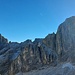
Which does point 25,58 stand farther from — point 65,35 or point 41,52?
point 65,35

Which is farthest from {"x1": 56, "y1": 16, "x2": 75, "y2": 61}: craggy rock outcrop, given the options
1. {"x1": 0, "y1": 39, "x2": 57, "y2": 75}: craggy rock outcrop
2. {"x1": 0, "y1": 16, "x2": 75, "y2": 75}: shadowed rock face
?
{"x1": 0, "y1": 39, "x2": 57, "y2": 75}: craggy rock outcrop

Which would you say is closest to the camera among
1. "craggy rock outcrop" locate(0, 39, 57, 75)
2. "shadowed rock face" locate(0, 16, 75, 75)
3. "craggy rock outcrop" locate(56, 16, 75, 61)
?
"craggy rock outcrop" locate(0, 39, 57, 75)

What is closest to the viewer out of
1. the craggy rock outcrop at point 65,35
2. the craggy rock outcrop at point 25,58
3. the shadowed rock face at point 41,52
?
the craggy rock outcrop at point 25,58

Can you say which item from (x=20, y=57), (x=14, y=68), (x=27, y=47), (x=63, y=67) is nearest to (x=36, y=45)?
(x=27, y=47)

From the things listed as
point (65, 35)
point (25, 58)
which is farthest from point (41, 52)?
point (65, 35)

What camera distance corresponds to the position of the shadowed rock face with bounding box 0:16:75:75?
115688 mm

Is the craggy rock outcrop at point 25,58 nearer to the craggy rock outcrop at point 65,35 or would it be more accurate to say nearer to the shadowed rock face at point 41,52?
the shadowed rock face at point 41,52

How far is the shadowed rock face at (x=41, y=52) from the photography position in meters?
116

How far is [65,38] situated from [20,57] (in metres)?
42.3

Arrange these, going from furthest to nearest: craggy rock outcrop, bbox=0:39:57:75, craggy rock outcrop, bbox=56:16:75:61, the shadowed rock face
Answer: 1. craggy rock outcrop, bbox=56:16:75:61
2. the shadowed rock face
3. craggy rock outcrop, bbox=0:39:57:75

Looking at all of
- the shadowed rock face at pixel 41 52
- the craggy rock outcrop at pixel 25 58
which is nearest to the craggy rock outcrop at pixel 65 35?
the shadowed rock face at pixel 41 52

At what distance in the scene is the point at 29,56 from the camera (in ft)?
419

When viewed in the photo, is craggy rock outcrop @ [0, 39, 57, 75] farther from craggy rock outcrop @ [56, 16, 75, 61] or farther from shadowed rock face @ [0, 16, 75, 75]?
craggy rock outcrop @ [56, 16, 75, 61]

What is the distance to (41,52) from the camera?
439ft
